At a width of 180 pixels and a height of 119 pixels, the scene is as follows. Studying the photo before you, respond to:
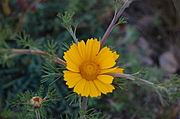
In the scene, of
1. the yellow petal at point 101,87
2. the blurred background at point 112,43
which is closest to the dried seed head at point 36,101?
the yellow petal at point 101,87

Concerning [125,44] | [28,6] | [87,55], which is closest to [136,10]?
[125,44]

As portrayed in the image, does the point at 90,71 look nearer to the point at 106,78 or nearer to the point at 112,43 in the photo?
the point at 106,78

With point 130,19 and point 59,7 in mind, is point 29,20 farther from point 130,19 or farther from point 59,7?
point 130,19

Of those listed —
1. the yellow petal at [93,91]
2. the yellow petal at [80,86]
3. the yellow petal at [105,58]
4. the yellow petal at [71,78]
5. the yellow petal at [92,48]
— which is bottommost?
the yellow petal at [93,91]

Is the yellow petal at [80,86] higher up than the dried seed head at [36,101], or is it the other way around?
the yellow petal at [80,86]

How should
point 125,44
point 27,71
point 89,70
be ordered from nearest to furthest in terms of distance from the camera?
point 89,70 < point 27,71 < point 125,44

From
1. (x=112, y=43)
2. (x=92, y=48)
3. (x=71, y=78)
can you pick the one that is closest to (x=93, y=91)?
(x=71, y=78)

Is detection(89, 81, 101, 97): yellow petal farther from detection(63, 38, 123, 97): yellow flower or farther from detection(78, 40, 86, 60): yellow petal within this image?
detection(78, 40, 86, 60): yellow petal

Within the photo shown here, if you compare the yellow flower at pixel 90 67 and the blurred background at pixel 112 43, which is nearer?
the yellow flower at pixel 90 67

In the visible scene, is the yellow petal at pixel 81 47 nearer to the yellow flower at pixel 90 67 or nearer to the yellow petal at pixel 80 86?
the yellow flower at pixel 90 67
